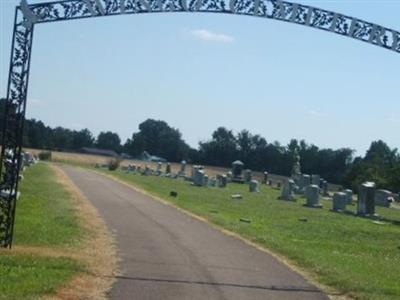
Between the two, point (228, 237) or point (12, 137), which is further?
point (228, 237)

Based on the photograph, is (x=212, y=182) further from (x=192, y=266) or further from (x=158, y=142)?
(x=158, y=142)

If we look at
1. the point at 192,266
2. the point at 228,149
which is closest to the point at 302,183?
the point at 192,266

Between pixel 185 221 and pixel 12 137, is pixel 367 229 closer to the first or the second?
pixel 185 221

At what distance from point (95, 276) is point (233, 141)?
121 meters

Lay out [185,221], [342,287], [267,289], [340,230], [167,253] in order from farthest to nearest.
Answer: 1. [340,230]
2. [185,221]
3. [167,253]
4. [342,287]
5. [267,289]

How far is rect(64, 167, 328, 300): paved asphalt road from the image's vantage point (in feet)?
33.1

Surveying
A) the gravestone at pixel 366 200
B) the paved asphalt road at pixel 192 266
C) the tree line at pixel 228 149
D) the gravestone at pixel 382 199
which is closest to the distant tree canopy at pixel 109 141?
the tree line at pixel 228 149

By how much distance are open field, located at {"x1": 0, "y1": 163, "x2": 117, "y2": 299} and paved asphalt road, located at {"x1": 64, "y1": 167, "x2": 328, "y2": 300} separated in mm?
654

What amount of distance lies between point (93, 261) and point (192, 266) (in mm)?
1671

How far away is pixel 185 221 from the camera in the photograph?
21.0 meters

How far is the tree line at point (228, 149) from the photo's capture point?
102 metres

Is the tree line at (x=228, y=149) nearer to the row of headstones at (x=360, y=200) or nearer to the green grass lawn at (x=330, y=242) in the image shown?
the row of headstones at (x=360, y=200)

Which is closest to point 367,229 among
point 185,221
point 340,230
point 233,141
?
point 340,230

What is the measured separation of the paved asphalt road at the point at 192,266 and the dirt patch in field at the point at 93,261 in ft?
0.67
